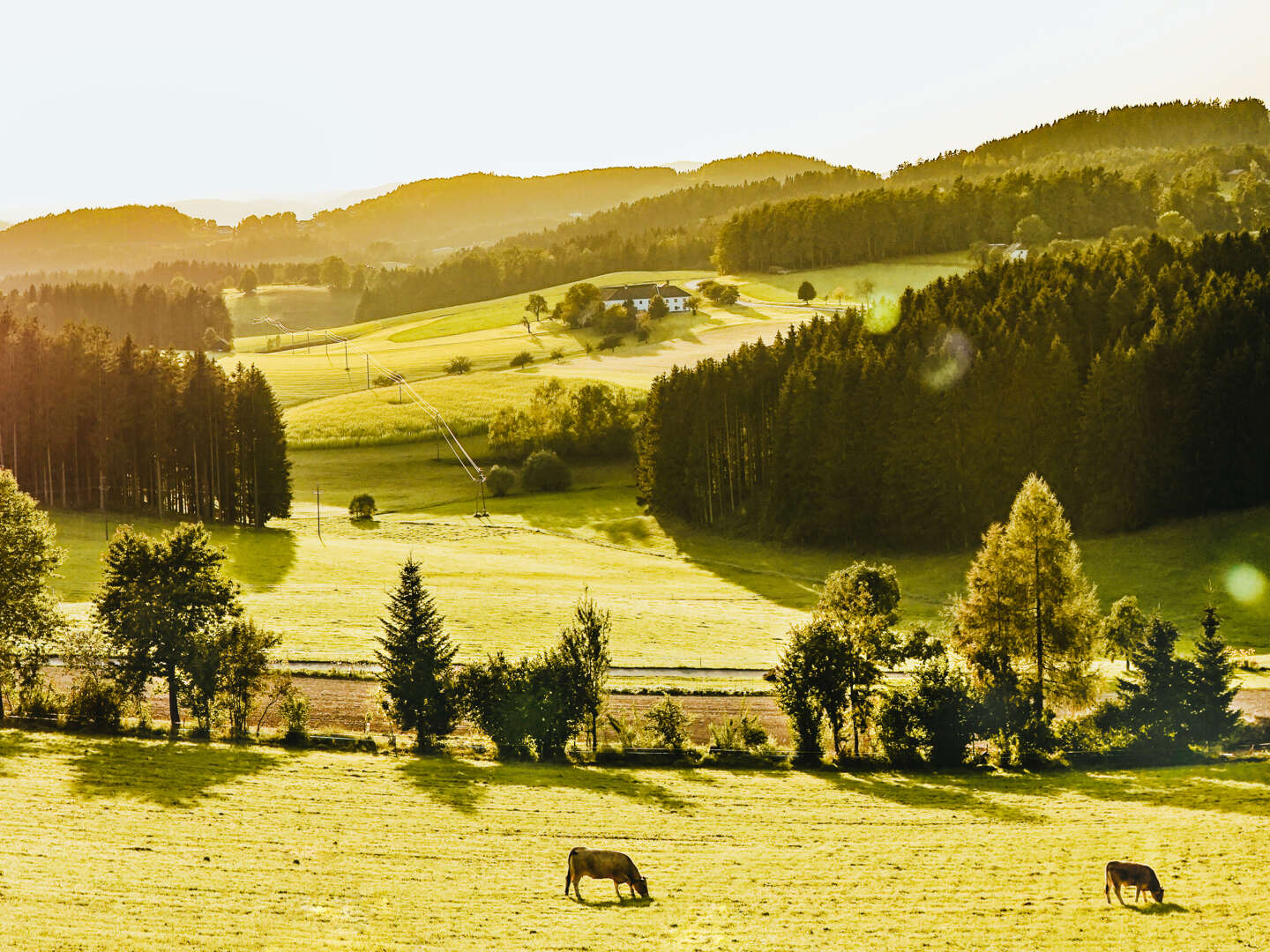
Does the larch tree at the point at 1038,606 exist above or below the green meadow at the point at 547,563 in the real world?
above

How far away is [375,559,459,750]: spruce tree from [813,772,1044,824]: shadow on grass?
47.8 ft

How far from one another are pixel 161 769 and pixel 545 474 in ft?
281

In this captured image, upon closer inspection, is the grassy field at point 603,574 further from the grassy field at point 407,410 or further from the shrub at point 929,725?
the grassy field at point 407,410

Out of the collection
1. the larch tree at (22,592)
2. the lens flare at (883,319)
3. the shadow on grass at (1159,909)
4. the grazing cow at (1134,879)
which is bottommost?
the shadow on grass at (1159,909)

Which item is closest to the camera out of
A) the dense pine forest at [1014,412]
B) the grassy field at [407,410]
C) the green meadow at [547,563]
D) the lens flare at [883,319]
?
the green meadow at [547,563]

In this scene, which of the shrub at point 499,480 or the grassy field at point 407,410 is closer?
the shrub at point 499,480

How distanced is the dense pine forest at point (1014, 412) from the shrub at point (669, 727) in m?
48.0

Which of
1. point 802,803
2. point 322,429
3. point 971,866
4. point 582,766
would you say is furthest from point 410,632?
point 322,429

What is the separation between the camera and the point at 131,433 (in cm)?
9975

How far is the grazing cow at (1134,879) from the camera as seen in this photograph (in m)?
25.1

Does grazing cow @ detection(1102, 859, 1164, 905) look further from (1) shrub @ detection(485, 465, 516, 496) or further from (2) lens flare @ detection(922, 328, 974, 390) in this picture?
(1) shrub @ detection(485, 465, 516, 496)

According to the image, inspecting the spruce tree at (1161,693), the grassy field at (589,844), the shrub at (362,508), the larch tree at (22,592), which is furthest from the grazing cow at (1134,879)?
the shrub at (362,508)

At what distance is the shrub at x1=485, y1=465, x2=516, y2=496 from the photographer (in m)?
118

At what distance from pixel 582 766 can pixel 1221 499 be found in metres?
59.8
